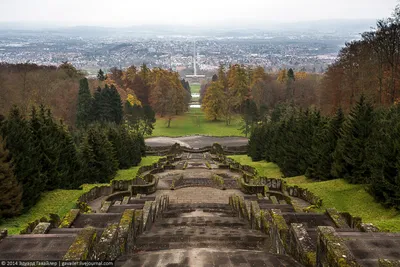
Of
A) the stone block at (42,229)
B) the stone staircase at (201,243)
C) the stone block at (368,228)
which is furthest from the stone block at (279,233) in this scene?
the stone block at (42,229)

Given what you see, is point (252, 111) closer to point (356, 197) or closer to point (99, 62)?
point (356, 197)

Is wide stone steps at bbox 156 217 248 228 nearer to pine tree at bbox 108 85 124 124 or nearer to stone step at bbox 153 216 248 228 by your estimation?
stone step at bbox 153 216 248 228

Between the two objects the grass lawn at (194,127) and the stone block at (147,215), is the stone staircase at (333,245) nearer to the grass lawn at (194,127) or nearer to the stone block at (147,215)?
the stone block at (147,215)

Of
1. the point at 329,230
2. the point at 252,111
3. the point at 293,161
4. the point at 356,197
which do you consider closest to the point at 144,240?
the point at 329,230

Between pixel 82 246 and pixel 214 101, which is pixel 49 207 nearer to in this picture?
pixel 82 246

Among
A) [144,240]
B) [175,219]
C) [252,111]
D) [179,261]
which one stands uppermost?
[179,261]

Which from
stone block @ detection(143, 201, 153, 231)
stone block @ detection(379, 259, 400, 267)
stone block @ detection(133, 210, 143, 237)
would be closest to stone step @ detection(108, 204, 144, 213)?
stone block @ detection(143, 201, 153, 231)
